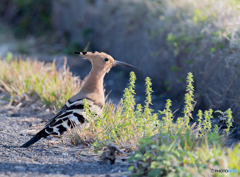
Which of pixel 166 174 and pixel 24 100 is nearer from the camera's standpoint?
pixel 166 174

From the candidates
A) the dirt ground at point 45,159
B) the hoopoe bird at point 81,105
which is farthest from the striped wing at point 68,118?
the dirt ground at point 45,159

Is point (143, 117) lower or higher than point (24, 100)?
lower

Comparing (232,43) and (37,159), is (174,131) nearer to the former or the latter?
(37,159)

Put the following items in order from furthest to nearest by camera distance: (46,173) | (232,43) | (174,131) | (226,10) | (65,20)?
(65,20), (226,10), (232,43), (174,131), (46,173)

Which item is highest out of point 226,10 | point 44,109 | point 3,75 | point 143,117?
point 226,10

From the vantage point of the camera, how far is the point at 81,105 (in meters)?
2.85

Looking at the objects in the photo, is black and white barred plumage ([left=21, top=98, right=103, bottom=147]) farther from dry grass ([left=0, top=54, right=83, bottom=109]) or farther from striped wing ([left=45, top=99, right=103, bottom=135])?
dry grass ([left=0, top=54, right=83, bottom=109])

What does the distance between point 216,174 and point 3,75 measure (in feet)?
12.9

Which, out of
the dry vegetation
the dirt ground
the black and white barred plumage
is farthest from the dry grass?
the black and white barred plumage

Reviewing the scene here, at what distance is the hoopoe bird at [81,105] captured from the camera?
275cm

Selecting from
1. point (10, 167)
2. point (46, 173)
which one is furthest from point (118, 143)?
point (10, 167)

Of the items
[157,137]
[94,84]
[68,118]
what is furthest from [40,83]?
[157,137]

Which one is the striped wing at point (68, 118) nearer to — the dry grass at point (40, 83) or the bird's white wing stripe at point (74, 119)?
the bird's white wing stripe at point (74, 119)

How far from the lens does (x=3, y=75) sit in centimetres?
485
